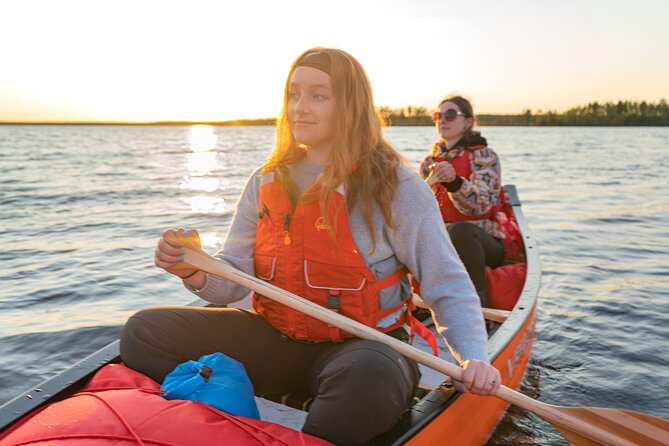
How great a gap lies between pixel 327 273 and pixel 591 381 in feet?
10.4

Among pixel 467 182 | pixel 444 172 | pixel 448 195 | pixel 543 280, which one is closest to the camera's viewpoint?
pixel 444 172

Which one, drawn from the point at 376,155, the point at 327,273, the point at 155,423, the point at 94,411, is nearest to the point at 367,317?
the point at 327,273

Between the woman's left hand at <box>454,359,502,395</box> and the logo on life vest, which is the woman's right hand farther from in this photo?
the woman's left hand at <box>454,359,502,395</box>

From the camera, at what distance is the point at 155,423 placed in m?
1.74

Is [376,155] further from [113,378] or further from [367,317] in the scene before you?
[113,378]

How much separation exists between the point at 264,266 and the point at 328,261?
0.31m

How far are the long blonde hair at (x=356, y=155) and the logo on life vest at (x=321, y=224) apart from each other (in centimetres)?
2

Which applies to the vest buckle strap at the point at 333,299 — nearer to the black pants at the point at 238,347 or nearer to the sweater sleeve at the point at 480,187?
the black pants at the point at 238,347

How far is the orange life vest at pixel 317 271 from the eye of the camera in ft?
7.16

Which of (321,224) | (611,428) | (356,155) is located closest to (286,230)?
(321,224)

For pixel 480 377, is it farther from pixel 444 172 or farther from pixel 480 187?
pixel 480 187

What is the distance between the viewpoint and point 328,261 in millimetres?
2195

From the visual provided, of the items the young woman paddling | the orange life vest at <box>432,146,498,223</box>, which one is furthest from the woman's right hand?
the orange life vest at <box>432,146,498,223</box>

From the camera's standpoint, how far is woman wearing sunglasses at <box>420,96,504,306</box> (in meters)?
4.22
